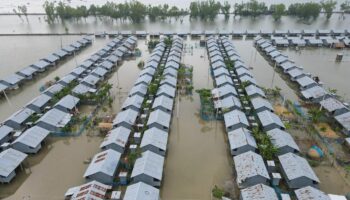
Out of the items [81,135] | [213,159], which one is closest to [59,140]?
[81,135]

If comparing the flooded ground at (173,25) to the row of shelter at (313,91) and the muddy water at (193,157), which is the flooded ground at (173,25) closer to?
the row of shelter at (313,91)

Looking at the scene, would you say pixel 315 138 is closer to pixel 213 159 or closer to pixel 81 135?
pixel 213 159

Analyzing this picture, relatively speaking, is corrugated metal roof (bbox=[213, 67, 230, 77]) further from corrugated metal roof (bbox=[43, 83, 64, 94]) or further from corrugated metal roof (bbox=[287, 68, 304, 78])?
corrugated metal roof (bbox=[43, 83, 64, 94])

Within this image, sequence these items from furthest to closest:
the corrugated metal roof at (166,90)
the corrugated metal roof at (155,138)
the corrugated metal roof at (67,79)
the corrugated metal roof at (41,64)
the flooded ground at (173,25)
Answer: the flooded ground at (173,25) → the corrugated metal roof at (41,64) → the corrugated metal roof at (67,79) → the corrugated metal roof at (166,90) → the corrugated metal roof at (155,138)

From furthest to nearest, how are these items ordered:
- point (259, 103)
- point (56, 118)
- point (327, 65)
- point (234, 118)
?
1. point (327, 65)
2. point (259, 103)
3. point (56, 118)
4. point (234, 118)

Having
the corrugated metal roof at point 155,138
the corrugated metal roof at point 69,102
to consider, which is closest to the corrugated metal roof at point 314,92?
the corrugated metal roof at point 155,138

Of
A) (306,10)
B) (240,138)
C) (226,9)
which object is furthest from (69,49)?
(306,10)

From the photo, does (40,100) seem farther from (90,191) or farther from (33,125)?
(90,191)
